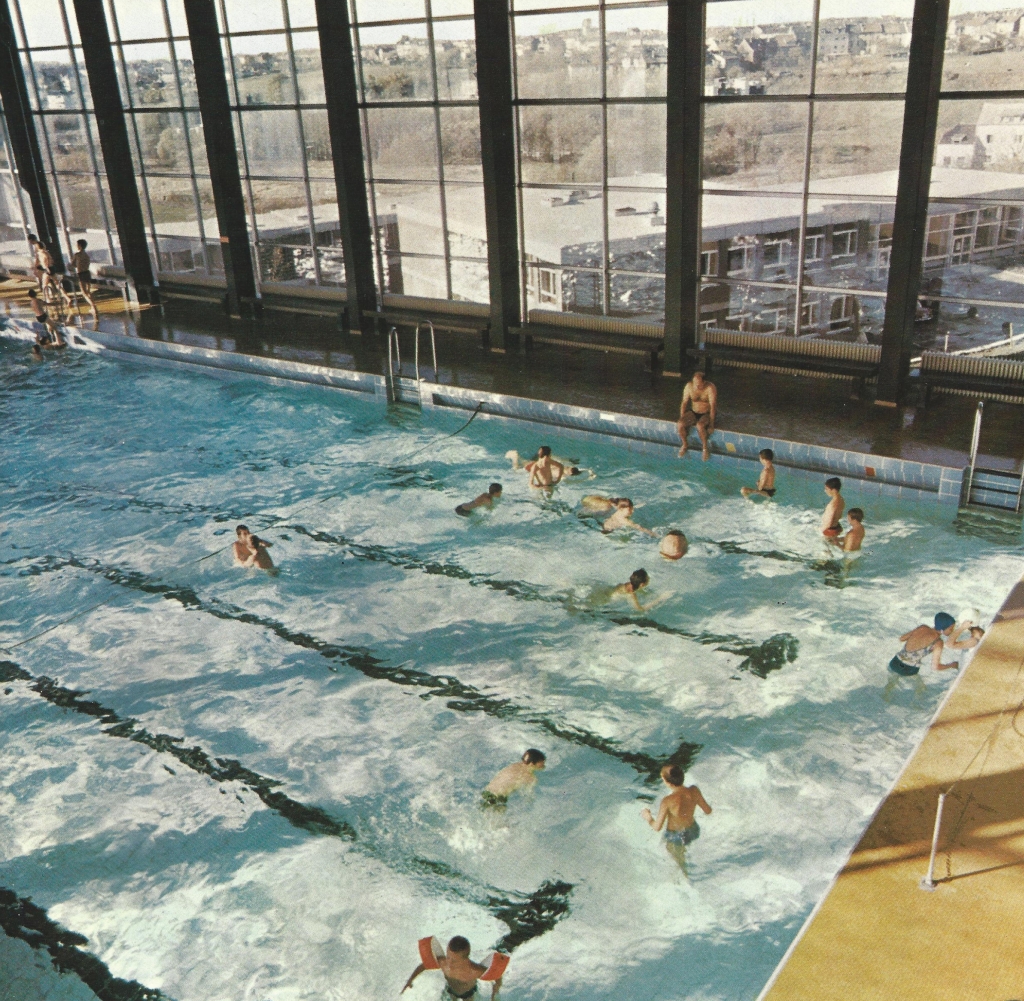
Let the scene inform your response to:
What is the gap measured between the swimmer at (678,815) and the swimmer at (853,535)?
3471 millimetres

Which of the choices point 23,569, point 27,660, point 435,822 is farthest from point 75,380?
point 435,822

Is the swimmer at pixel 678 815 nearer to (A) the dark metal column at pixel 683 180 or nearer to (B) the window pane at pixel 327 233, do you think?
(A) the dark metal column at pixel 683 180

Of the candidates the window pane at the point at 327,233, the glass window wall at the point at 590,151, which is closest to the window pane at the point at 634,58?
the glass window wall at the point at 590,151

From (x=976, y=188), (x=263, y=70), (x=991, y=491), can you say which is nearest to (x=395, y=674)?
(x=991, y=491)

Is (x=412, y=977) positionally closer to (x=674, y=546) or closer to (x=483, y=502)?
(x=674, y=546)

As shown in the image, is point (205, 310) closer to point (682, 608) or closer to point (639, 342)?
point (639, 342)

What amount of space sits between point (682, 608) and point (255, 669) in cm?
341

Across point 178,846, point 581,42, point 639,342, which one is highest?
point 581,42

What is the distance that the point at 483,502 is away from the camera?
30.6 feet

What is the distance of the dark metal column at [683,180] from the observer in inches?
410

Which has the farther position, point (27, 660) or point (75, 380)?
point (75, 380)

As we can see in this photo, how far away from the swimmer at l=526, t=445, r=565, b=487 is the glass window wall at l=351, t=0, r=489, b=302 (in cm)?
555

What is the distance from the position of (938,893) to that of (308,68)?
1428cm

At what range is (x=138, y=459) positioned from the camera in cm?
1134
